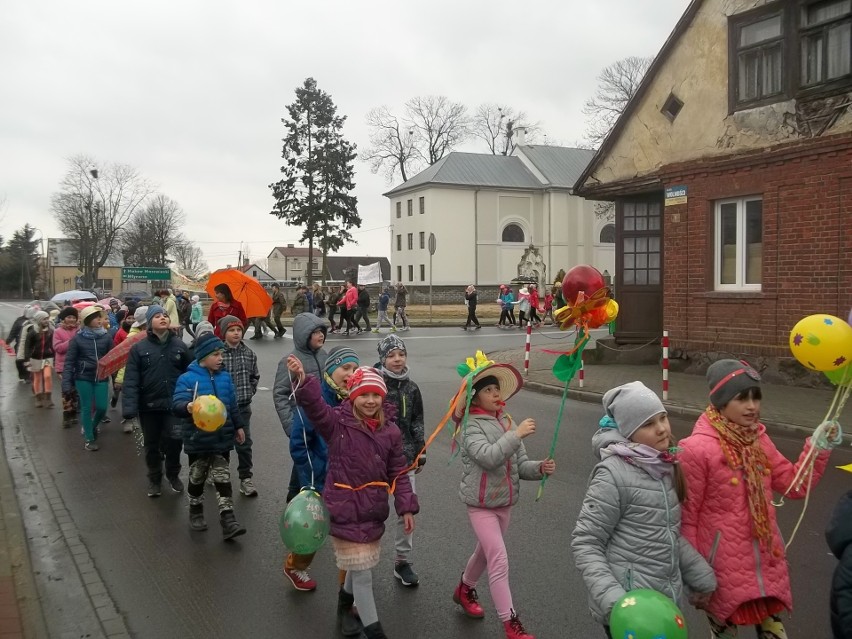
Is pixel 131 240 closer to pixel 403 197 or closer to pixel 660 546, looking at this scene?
pixel 403 197

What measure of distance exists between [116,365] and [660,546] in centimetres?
753

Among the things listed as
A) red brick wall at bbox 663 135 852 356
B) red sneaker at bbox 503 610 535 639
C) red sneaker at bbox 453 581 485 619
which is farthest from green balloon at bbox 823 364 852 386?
red brick wall at bbox 663 135 852 356

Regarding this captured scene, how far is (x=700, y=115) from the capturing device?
13523 mm

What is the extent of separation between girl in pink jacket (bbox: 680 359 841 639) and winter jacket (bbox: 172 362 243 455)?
3.88 metres

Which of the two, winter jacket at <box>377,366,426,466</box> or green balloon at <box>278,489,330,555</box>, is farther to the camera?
winter jacket at <box>377,366,426,466</box>

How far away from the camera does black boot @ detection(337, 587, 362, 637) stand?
13.3ft

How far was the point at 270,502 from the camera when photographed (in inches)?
259

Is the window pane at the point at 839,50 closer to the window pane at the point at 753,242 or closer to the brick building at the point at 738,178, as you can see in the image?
the brick building at the point at 738,178

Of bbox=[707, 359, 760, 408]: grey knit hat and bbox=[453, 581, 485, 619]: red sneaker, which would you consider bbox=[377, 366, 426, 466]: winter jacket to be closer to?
bbox=[453, 581, 485, 619]: red sneaker

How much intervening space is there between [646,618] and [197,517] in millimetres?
4351

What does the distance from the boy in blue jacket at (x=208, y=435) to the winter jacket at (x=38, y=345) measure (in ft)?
26.0

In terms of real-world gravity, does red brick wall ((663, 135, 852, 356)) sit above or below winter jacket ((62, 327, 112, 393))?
above

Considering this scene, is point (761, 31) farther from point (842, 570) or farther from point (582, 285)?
point (842, 570)

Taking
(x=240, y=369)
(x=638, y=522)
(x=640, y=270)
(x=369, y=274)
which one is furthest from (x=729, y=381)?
(x=369, y=274)
